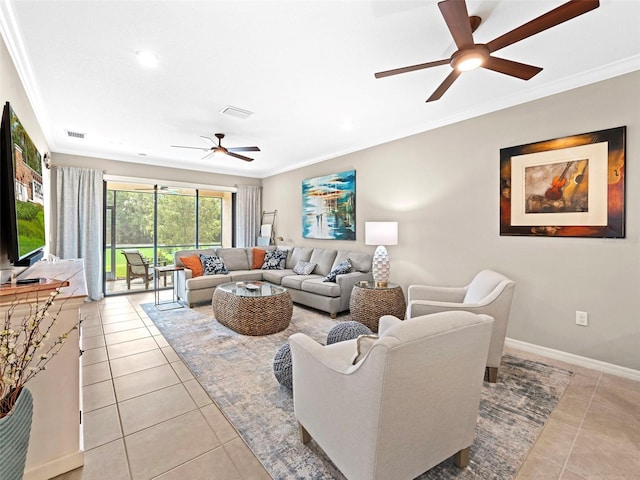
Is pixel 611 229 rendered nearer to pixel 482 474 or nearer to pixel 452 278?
pixel 452 278

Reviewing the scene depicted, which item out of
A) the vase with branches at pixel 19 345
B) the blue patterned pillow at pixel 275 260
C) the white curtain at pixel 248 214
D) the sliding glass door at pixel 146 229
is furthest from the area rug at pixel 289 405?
the white curtain at pixel 248 214

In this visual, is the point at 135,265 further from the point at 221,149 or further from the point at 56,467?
the point at 56,467

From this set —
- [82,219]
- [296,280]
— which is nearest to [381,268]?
[296,280]

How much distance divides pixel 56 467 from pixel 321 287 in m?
3.14

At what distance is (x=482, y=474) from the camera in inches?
61.2

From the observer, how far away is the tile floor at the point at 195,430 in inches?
62.8

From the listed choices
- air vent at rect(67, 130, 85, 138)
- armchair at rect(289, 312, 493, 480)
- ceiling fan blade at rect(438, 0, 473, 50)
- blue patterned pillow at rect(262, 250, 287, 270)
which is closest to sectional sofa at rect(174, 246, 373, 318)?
blue patterned pillow at rect(262, 250, 287, 270)

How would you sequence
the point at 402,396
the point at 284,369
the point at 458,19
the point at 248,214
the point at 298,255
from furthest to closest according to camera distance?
the point at 248,214
the point at 298,255
the point at 284,369
the point at 458,19
the point at 402,396

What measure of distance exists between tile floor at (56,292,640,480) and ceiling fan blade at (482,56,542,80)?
92.1 inches

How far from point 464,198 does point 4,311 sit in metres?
3.94

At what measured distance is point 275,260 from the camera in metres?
5.96

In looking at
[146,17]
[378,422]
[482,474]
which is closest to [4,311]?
[378,422]

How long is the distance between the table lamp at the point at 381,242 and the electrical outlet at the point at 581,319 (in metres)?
1.88

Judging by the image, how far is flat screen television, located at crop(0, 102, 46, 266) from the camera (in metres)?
1.82
